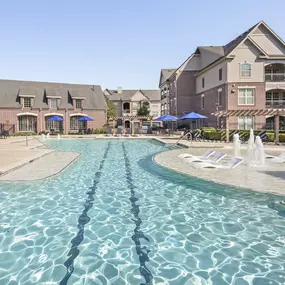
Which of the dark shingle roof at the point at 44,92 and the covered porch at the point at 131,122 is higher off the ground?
the dark shingle roof at the point at 44,92

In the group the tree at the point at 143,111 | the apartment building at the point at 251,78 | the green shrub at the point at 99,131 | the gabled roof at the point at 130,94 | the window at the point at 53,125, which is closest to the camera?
the apartment building at the point at 251,78

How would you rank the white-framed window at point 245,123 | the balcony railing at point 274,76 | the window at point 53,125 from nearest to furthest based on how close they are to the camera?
the white-framed window at point 245,123, the balcony railing at point 274,76, the window at point 53,125

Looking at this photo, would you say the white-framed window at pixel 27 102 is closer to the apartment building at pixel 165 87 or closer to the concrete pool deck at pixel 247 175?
the apartment building at pixel 165 87

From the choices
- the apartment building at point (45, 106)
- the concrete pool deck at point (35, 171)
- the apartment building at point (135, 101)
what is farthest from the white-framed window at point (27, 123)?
the concrete pool deck at point (35, 171)

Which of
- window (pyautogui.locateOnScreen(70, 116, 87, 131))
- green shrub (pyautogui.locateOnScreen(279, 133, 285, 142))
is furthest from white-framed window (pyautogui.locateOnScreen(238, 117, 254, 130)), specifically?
window (pyautogui.locateOnScreen(70, 116, 87, 131))

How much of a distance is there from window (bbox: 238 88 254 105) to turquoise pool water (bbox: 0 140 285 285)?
22443mm

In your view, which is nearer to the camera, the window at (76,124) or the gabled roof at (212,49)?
the gabled roof at (212,49)

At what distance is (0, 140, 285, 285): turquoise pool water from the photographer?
13.4ft

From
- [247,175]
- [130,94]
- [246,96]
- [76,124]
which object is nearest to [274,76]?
[246,96]

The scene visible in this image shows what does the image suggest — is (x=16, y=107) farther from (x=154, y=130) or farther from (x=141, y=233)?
(x=141, y=233)

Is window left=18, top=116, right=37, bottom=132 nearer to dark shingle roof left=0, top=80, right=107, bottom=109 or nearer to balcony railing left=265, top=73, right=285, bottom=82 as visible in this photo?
dark shingle roof left=0, top=80, right=107, bottom=109

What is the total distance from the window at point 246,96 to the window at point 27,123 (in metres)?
28.4

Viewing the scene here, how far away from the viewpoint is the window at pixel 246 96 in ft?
95.3

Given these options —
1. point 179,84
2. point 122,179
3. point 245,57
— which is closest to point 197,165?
point 122,179
